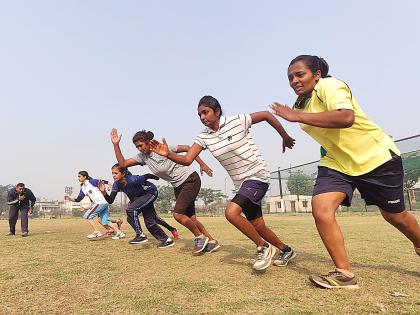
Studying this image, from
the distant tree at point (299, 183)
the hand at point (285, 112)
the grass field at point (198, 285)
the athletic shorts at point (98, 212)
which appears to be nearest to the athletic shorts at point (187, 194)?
the grass field at point (198, 285)

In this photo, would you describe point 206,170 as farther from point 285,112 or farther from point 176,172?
point 285,112

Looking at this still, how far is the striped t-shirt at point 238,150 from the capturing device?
405 cm

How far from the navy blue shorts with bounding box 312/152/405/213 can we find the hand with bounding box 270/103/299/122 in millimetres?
747

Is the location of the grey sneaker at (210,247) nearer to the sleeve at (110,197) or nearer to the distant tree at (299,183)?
the sleeve at (110,197)

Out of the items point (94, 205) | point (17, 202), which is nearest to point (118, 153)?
point (94, 205)

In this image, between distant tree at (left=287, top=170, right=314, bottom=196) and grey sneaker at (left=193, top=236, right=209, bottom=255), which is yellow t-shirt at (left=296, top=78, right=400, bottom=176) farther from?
distant tree at (left=287, top=170, right=314, bottom=196)

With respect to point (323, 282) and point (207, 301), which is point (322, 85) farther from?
point (207, 301)

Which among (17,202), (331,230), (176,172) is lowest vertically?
(331,230)

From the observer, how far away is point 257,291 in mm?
2721

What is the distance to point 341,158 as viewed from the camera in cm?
316

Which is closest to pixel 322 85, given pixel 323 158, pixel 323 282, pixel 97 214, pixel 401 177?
pixel 323 158

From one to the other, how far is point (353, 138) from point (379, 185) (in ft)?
1.59

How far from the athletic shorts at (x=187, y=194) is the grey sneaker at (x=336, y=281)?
2884 mm

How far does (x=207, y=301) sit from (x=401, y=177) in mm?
2081
